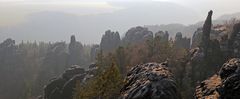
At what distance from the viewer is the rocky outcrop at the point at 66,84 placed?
122 m

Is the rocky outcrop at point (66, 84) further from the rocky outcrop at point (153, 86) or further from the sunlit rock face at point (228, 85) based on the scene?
the sunlit rock face at point (228, 85)

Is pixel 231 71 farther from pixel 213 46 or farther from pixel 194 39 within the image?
pixel 194 39

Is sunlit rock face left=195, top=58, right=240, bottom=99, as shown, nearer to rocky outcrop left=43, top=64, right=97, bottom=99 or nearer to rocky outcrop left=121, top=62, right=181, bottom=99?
rocky outcrop left=121, top=62, right=181, bottom=99

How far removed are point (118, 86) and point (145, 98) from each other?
30.4m

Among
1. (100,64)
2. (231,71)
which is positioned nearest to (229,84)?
(231,71)

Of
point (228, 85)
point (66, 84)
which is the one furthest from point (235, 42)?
point (228, 85)

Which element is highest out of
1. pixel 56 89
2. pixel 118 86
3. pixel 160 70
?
pixel 160 70

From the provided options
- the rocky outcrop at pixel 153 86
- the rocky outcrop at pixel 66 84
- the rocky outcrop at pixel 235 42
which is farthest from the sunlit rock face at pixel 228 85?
the rocky outcrop at pixel 66 84

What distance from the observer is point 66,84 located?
12306 centimetres

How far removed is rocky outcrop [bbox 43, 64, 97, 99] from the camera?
122 meters

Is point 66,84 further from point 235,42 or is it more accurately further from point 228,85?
point 228,85

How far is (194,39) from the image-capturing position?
6383 inches

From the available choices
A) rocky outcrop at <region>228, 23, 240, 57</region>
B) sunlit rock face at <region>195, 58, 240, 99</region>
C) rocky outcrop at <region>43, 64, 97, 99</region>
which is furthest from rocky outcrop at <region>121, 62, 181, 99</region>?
rocky outcrop at <region>43, 64, 97, 99</region>

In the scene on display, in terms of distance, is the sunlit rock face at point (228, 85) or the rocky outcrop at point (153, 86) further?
the rocky outcrop at point (153, 86)
